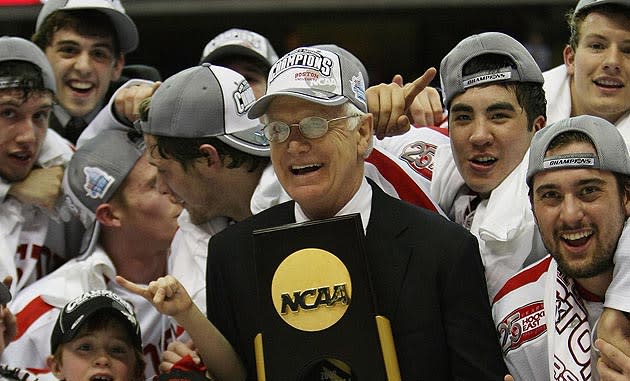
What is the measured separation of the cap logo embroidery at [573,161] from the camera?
3.46 metres

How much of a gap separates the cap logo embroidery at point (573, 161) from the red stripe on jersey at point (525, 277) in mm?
339

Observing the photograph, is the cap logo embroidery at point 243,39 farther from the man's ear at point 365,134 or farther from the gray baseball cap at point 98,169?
the man's ear at point 365,134

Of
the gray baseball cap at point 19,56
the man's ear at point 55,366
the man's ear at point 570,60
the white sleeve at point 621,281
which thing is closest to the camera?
the white sleeve at point 621,281

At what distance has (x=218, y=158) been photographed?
4070 millimetres

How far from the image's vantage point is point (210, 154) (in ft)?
13.3

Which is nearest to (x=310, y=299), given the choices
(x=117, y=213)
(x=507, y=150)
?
(x=507, y=150)

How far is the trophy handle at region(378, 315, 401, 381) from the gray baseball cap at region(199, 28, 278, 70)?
2.05 m

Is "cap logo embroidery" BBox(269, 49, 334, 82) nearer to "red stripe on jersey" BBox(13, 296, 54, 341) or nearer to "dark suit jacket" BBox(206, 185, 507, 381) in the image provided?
"dark suit jacket" BBox(206, 185, 507, 381)

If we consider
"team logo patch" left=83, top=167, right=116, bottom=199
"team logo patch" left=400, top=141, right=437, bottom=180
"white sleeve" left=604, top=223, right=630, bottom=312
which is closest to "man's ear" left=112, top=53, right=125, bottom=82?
"team logo patch" left=83, top=167, right=116, bottom=199

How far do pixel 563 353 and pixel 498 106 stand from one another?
0.82 meters

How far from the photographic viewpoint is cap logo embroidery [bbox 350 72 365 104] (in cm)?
356

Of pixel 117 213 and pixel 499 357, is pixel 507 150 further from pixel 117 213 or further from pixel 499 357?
pixel 117 213

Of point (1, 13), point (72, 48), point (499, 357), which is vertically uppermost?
point (1, 13)

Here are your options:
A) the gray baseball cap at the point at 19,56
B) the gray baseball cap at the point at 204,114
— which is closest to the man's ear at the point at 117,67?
the gray baseball cap at the point at 19,56
